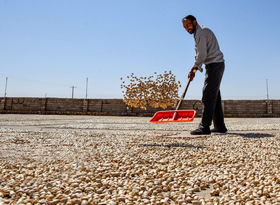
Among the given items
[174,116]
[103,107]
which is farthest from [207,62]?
[103,107]

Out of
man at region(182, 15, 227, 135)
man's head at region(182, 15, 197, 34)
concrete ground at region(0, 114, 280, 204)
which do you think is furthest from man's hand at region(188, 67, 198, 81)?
concrete ground at region(0, 114, 280, 204)

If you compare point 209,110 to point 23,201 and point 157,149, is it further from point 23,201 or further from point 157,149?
point 23,201

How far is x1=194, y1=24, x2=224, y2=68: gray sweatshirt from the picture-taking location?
3.61m

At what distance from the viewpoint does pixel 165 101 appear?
1473cm

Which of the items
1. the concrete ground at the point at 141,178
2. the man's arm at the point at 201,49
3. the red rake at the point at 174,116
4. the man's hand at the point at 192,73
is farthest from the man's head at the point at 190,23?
the concrete ground at the point at 141,178

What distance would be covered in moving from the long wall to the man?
1447cm

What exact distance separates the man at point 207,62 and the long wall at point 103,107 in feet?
47.5

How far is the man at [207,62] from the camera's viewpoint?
3.62m

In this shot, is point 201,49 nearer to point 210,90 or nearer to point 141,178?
point 210,90

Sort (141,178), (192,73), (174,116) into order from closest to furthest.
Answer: (141,178) → (174,116) → (192,73)

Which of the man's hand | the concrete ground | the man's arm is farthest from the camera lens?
the man's hand

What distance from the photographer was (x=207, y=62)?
3.73m

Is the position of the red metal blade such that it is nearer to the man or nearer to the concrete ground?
the man

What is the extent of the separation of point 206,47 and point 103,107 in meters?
17.2
